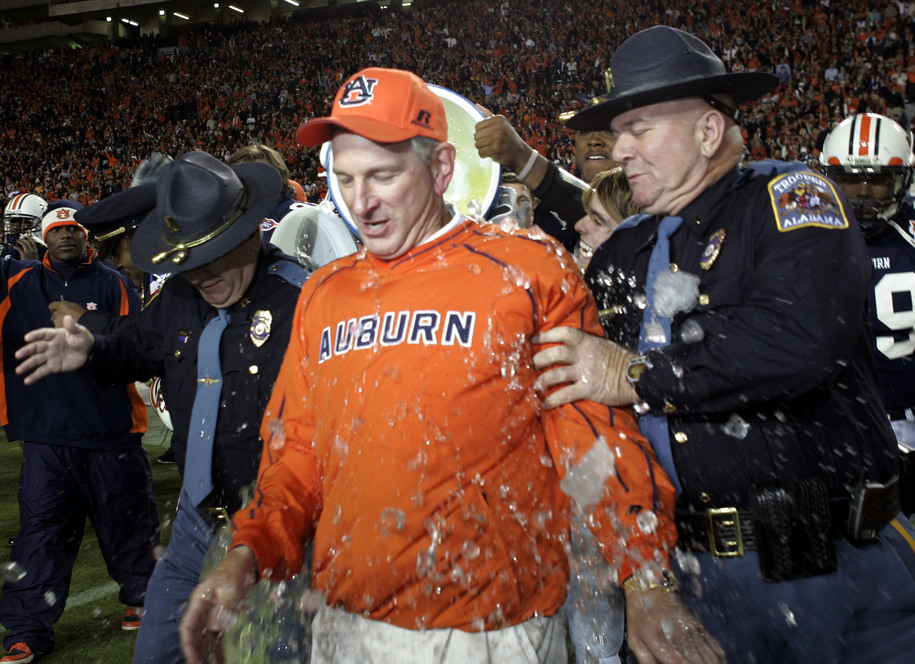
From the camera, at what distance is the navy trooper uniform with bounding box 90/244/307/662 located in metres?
2.89

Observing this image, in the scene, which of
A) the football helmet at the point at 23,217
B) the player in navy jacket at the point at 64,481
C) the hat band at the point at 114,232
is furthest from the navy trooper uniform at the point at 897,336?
the football helmet at the point at 23,217

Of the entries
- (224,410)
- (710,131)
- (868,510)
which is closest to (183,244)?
(224,410)

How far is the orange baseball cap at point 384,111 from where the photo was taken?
2053 mm

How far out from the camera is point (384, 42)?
3169 cm

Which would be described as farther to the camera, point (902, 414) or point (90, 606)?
point (90, 606)

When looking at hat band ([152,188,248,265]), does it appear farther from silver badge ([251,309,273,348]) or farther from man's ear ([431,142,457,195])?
man's ear ([431,142,457,195])

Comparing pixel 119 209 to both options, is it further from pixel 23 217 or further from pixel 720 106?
pixel 23 217

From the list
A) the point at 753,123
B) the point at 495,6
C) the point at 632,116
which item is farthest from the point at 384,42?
the point at 632,116

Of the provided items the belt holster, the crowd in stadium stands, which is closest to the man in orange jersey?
the belt holster

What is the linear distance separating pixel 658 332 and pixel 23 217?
774 cm

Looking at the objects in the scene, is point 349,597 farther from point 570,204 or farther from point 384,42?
point 384,42

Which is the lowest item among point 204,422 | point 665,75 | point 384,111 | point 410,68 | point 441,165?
point 410,68

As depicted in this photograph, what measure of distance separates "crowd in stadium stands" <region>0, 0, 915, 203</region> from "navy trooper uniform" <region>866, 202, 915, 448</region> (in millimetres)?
12915

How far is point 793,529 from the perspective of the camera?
6.89 ft
